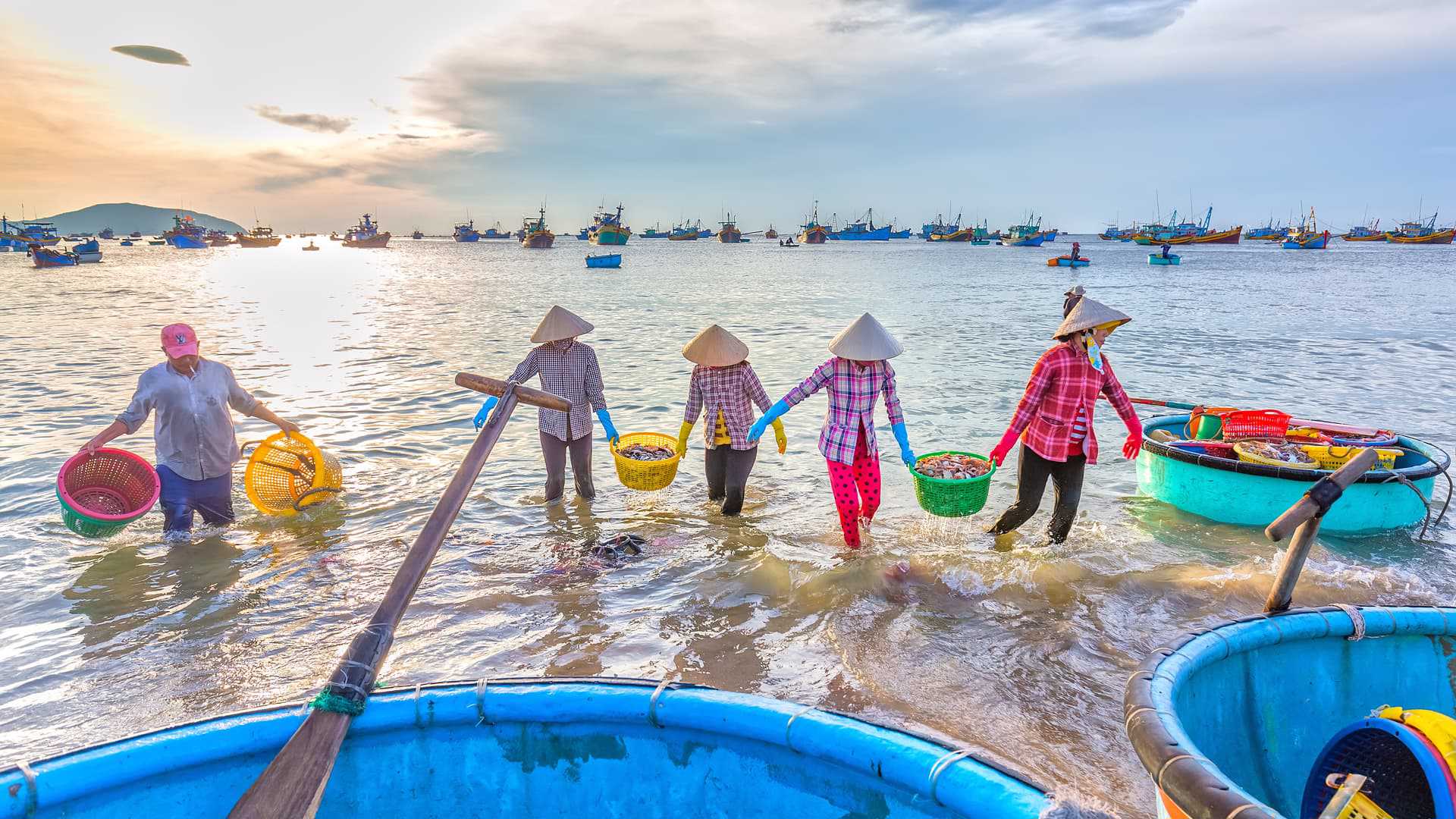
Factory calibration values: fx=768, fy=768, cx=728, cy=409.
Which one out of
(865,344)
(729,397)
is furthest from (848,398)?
(729,397)

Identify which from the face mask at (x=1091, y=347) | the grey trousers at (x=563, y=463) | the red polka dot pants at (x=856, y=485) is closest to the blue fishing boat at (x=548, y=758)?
the red polka dot pants at (x=856, y=485)

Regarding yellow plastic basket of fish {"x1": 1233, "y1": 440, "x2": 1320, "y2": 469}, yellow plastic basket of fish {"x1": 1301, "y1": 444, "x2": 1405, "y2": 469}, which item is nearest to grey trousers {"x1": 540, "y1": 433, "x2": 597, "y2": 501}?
yellow plastic basket of fish {"x1": 1233, "y1": 440, "x2": 1320, "y2": 469}

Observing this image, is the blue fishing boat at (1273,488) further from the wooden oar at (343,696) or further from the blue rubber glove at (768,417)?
the wooden oar at (343,696)

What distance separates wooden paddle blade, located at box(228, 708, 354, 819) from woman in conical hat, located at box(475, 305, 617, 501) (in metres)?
4.49

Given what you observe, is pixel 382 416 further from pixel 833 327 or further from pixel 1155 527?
pixel 833 327

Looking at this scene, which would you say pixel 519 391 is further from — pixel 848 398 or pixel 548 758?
pixel 848 398

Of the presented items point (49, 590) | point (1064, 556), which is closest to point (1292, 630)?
point (1064, 556)

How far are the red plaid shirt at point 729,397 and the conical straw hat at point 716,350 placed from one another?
11 centimetres

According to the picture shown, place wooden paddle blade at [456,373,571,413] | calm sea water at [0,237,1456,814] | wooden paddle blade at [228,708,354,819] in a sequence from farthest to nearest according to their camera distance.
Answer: calm sea water at [0,237,1456,814] < wooden paddle blade at [456,373,571,413] < wooden paddle blade at [228,708,354,819]

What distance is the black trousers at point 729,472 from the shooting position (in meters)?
7.12

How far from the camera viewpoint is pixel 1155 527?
7.88 metres

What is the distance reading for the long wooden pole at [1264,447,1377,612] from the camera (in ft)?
10.8

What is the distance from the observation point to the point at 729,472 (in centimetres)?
728

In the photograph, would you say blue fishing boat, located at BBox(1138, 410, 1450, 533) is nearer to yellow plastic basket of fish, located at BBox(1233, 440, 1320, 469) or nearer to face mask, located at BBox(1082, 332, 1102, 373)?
yellow plastic basket of fish, located at BBox(1233, 440, 1320, 469)
